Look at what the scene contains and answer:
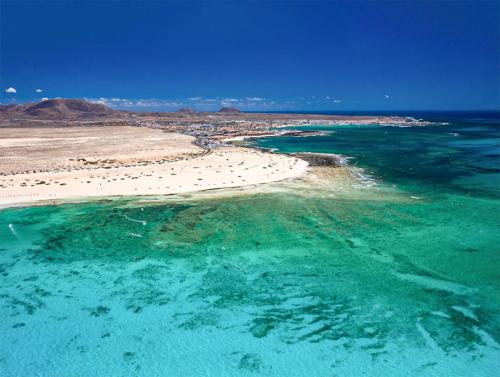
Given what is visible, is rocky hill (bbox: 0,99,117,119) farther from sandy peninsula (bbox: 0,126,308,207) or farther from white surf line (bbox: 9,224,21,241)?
white surf line (bbox: 9,224,21,241)

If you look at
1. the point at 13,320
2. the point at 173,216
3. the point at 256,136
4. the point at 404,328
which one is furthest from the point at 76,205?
the point at 256,136

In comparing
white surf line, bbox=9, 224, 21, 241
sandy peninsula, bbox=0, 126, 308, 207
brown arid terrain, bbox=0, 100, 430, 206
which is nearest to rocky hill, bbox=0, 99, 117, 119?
brown arid terrain, bbox=0, 100, 430, 206

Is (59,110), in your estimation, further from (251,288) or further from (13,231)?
(251,288)

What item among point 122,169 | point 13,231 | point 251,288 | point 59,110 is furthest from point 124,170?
point 59,110

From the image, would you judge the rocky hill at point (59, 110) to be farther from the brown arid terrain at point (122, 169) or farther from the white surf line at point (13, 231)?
the white surf line at point (13, 231)

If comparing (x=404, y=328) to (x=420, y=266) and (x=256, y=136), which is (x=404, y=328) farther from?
(x=256, y=136)

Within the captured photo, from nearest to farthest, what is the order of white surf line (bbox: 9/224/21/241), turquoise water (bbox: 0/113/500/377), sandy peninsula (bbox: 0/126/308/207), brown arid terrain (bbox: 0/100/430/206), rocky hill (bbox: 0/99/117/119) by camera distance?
turquoise water (bbox: 0/113/500/377)
white surf line (bbox: 9/224/21/241)
sandy peninsula (bbox: 0/126/308/207)
brown arid terrain (bbox: 0/100/430/206)
rocky hill (bbox: 0/99/117/119)
